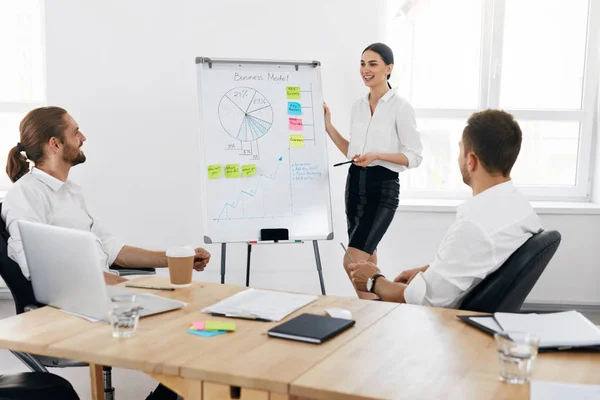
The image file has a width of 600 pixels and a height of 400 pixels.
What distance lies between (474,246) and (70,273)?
110cm

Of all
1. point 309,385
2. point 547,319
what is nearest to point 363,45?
point 547,319

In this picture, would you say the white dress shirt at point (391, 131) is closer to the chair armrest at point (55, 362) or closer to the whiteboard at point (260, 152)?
the whiteboard at point (260, 152)

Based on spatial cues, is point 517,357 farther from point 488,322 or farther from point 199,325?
point 199,325

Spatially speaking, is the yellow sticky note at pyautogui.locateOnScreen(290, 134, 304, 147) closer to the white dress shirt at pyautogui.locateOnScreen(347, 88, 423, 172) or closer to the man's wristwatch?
the white dress shirt at pyautogui.locateOnScreen(347, 88, 423, 172)

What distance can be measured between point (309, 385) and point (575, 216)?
10.9 ft

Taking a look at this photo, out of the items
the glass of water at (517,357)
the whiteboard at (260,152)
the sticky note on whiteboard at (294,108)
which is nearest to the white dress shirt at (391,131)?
the whiteboard at (260,152)

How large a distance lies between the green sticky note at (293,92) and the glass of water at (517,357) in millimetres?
2499

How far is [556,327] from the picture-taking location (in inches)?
62.5

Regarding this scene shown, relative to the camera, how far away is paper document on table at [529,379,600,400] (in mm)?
1247

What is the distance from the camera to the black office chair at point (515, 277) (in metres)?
1.84

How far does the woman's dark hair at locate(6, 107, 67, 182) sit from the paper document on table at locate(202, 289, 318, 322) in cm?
113

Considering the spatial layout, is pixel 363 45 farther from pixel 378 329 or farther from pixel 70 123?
pixel 378 329

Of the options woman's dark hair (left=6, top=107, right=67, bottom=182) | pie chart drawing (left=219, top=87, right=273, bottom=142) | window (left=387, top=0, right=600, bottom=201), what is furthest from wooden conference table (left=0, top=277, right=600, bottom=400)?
window (left=387, top=0, right=600, bottom=201)

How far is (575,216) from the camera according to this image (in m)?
4.14
